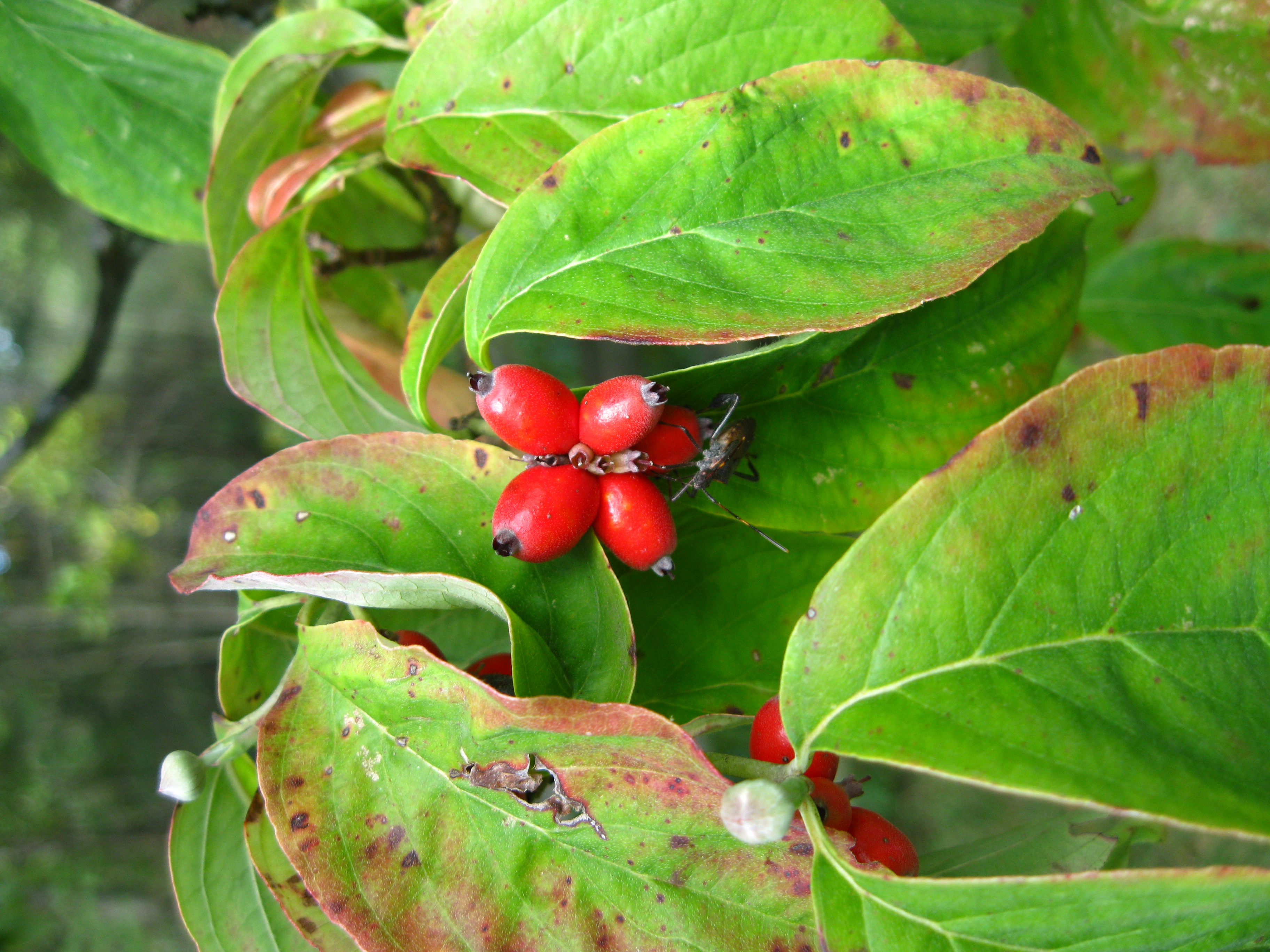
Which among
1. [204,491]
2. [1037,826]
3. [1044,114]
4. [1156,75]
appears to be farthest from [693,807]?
[204,491]

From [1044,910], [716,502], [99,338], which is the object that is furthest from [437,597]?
[99,338]

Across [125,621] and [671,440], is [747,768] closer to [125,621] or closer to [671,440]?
[671,440]

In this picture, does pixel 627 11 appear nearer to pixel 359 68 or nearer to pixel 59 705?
pixel 359 68

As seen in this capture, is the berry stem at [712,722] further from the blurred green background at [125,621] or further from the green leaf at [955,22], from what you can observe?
the blurred green background at [125,621]

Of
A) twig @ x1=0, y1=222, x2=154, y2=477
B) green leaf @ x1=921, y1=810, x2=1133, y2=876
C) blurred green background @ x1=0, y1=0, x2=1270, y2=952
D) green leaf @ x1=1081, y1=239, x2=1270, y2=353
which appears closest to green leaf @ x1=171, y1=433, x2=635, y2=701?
green leaf @ x1=921, y1=810, x2=1133, y2=876

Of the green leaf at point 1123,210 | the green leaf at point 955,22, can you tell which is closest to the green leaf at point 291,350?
the green leaf at point 955,22

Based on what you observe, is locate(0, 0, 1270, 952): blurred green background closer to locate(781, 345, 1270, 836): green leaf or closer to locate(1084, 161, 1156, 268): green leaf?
locate(1084, 161, 1156, 268): green leaf
